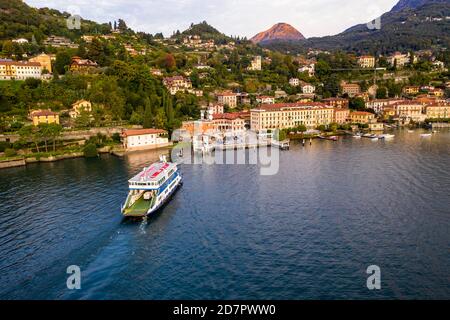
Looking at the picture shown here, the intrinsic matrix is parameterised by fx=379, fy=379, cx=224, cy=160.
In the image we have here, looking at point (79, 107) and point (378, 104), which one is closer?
point (79, 107)

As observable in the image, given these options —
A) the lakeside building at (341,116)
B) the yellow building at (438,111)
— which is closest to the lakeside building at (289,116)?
the lakeside building at (341,116)

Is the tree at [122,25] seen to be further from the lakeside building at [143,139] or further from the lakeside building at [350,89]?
the lakeside building at [143,139]

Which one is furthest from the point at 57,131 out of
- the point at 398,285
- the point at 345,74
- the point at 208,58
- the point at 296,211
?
the point at 345,74

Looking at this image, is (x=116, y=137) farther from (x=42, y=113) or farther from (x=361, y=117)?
(x=361, y=117)

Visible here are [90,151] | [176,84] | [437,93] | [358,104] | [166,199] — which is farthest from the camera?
[437,93]

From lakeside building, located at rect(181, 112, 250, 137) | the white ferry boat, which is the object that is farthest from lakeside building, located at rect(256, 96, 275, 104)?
the white ferry boat

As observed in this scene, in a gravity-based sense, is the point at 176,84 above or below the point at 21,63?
below

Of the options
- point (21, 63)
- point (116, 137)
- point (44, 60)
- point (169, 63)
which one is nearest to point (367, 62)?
point (169, 63)
